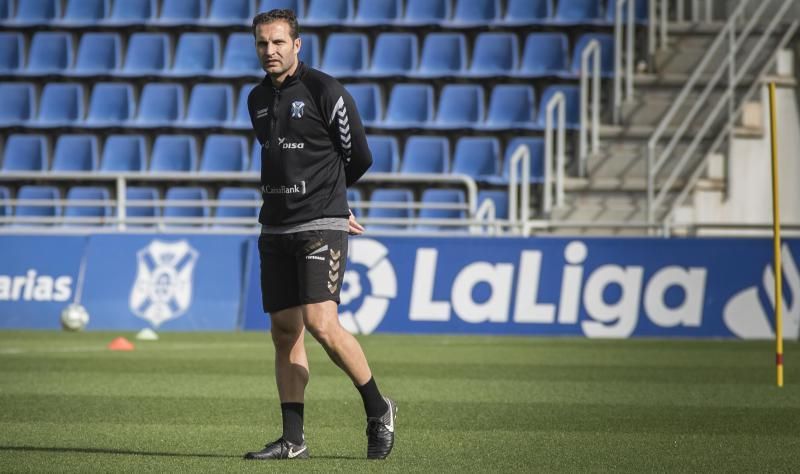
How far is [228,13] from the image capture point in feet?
77.6

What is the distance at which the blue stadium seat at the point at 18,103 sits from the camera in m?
23.0

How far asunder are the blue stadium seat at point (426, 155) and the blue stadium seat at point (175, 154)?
3.27 metres

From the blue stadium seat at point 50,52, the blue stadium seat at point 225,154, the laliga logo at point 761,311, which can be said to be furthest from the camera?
the blue stadium seat at point 50,52

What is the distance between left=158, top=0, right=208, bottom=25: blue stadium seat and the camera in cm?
2372

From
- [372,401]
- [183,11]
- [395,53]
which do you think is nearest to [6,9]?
[183,11]

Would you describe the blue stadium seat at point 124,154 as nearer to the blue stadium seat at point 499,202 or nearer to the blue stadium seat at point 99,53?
the blue stadium seat at point 99,53

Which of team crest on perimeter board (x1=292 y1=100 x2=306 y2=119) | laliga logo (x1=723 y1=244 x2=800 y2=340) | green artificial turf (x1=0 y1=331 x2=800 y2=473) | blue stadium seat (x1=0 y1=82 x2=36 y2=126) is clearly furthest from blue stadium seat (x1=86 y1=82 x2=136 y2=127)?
team crest on perimeter board (x1=292 y1=100 x2=306 y2=119)

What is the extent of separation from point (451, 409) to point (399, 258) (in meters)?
8.34

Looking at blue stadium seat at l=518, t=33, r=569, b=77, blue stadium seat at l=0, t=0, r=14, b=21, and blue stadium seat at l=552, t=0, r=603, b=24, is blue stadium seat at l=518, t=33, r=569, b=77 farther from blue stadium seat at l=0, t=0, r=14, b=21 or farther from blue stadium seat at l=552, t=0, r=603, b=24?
blue stadium seat at l=0, t=0, r=14, b=21

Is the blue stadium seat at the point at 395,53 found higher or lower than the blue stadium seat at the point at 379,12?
lower

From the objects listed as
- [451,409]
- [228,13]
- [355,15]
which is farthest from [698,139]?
[451,409]

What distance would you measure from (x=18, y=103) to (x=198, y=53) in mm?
3013

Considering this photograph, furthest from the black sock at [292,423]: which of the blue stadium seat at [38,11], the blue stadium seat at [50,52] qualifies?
the blue stadium seat at [38,11]

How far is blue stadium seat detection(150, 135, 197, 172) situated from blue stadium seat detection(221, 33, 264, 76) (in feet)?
5.44
